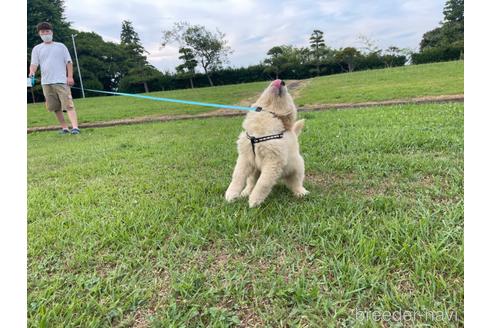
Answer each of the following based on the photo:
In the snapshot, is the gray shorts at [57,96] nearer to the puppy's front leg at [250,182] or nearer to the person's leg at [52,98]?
the person's leg at [52,98]

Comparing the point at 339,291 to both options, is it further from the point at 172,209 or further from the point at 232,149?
the point at 232,149

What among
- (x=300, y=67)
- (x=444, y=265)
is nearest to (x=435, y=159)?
(x=444, y=265)

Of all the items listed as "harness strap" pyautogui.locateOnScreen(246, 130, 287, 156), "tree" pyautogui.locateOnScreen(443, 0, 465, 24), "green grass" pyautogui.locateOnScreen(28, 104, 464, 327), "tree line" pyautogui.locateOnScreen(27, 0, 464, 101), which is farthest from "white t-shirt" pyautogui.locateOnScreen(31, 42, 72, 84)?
"tree" pyautogui.locateOnScreen(443, 0, 465, 24)

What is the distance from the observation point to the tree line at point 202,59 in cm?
3216

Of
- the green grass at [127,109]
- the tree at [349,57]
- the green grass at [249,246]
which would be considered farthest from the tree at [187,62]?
the green grass at [249,246]

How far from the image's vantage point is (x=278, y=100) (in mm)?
2434

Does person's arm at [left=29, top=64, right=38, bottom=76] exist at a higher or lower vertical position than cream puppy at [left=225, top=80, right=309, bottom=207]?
higher

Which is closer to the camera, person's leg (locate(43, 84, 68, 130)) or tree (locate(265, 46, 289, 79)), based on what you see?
person's leg (locate(43, 84, 68, 130))

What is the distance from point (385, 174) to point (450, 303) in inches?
67.6

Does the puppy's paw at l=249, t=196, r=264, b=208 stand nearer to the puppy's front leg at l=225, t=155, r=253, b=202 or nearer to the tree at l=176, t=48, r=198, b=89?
the puppy's front leg at l=225, t=155, r=253, b=202

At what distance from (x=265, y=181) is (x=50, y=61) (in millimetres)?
6002

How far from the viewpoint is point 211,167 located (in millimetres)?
3645

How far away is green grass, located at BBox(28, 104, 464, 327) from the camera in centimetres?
139

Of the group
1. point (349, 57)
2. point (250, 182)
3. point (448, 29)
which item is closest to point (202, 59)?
point (349, 57)
